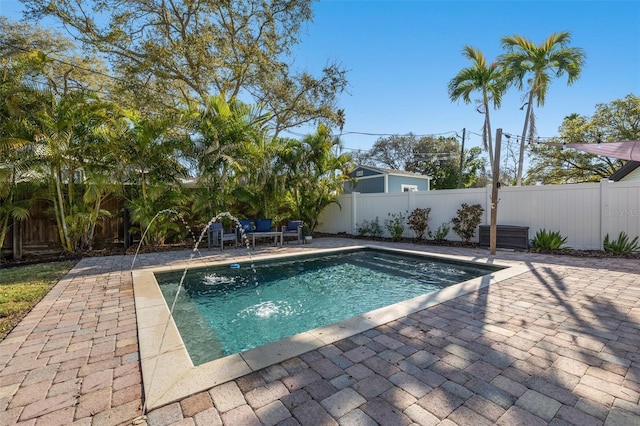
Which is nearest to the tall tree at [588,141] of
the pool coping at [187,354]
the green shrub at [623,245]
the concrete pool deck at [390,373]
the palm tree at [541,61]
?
the palm tree at [541,61]

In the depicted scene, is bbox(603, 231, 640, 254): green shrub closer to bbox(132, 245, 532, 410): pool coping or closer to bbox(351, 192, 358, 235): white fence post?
bbox(132, 245, 532, 410): pool coping

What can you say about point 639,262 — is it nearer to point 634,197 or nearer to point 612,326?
point 634,197

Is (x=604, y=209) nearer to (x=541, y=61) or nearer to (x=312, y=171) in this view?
(x=541, y=61)

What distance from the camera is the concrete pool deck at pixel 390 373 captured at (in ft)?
5.45

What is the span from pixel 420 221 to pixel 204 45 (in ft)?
32.0

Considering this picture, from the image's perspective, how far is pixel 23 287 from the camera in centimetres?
437

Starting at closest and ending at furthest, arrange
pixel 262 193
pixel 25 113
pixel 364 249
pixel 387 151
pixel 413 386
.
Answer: pixel 413 386 → pixel 25 113 → pixel 364 249 → pixel 262 193 → pixel 387 151

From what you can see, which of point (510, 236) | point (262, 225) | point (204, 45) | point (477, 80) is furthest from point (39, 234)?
point (477, 80)

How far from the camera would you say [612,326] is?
2.84 metres

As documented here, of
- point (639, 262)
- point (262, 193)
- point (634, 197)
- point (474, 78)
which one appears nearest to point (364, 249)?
point (262, 193)

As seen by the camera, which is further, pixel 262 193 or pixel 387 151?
pixel 387 151

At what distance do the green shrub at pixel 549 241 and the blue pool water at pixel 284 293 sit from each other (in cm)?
288

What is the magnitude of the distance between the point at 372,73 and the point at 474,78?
13.8ft

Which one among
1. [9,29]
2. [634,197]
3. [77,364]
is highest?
[9,29]
